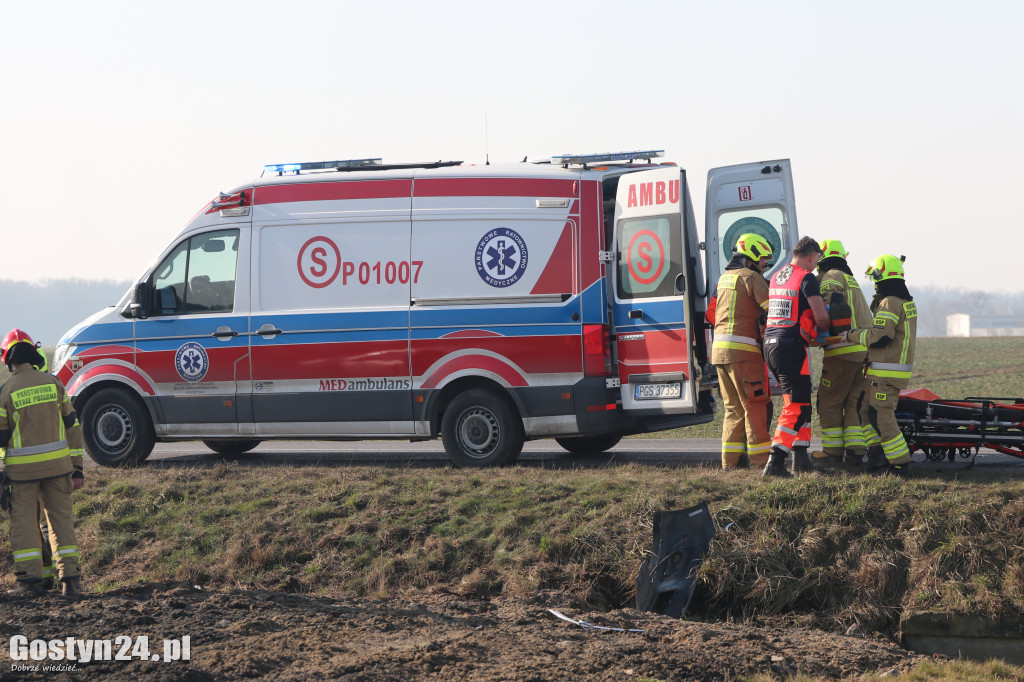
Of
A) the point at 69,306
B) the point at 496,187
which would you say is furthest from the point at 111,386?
the point at 69,306

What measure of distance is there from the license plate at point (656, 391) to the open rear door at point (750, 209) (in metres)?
1.09

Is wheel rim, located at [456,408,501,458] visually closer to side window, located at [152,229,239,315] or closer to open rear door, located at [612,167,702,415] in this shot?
open rear door, located at [612,167,702,415]

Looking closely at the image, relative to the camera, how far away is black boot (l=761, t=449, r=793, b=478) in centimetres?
765

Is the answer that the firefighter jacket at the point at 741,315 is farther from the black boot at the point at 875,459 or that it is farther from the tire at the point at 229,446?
the tire at the point at 229,446

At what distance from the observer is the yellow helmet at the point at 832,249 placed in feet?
27.3

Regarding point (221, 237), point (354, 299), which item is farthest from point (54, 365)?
point (354, 299)

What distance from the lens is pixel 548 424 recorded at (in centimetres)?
891

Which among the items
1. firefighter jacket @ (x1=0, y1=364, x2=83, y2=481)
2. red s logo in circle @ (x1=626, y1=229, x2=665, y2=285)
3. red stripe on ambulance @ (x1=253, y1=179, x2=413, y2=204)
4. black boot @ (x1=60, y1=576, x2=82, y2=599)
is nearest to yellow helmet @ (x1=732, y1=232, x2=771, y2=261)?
red s logo in circle @ (x1=626, y1=229, x2=665, y2=285)

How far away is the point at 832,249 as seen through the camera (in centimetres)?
834

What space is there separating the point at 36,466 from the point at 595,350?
461cm

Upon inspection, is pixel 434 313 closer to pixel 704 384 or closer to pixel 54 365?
pixel 704 384

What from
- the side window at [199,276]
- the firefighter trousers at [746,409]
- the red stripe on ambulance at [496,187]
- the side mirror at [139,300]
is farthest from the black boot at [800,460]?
the side mirror at [139,300]

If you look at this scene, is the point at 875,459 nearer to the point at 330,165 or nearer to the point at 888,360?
the point at 888,360

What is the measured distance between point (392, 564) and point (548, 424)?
2.28m
